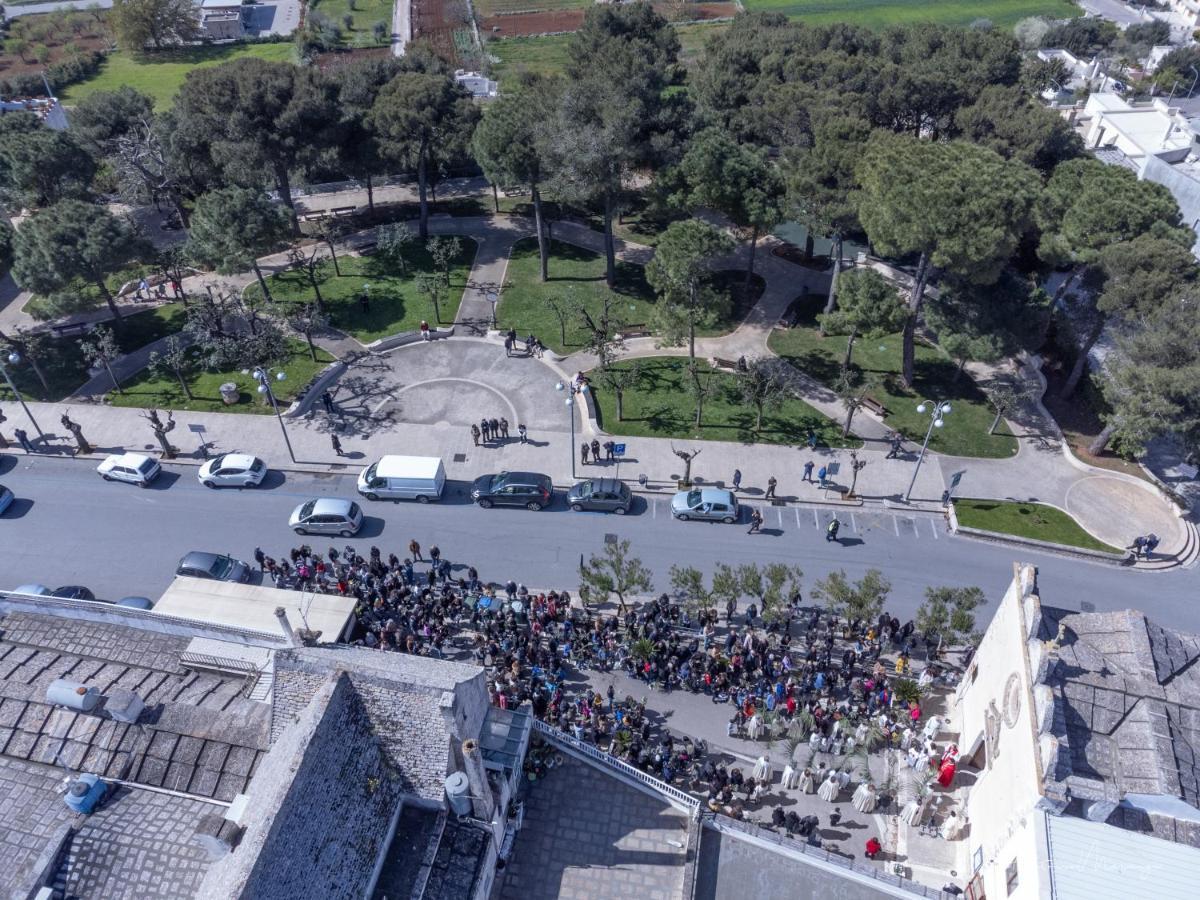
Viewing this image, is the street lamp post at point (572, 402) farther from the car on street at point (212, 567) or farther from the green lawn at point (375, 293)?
the car on street at point (212, 567)

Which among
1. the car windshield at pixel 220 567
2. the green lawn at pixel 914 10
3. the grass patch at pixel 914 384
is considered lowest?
the grass patch at pixel 914 384

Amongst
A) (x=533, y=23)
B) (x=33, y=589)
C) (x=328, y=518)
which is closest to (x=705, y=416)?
(x=328, y=518)

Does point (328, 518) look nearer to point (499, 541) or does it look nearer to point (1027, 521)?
point (499, 541)

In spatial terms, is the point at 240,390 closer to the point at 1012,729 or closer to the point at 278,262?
the point at 278,262

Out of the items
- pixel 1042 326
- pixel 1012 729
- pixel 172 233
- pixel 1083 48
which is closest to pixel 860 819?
pixel 1012 729

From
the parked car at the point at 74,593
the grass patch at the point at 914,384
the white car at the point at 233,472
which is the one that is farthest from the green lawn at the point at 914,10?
the parked car at the point at 74,593
